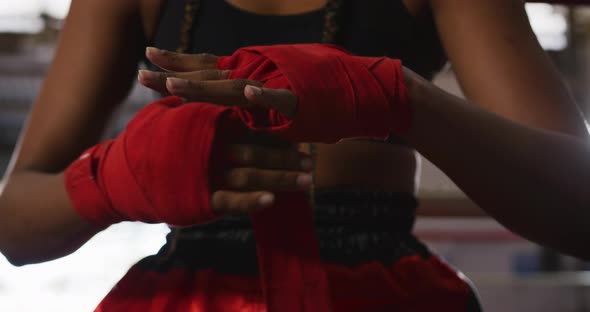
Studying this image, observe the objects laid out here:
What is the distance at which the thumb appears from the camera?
0.49 meters

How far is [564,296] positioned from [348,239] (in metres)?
3.84

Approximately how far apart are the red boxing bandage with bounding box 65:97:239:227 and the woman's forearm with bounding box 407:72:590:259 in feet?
0.58

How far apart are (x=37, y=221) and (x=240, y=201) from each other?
0.31m

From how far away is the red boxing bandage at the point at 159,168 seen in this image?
55 cm

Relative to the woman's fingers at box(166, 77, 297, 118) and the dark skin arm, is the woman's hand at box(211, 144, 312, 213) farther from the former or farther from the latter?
the dark skin arm

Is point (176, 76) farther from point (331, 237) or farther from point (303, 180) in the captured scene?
point (331, 237)

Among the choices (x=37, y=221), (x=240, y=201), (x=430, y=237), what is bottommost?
(x=430, y=237)

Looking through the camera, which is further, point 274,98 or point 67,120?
point 67,120

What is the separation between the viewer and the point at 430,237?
18.0 ft

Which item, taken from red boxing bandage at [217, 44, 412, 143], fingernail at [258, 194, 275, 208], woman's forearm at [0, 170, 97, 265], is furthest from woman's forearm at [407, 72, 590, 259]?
woman's forearm at [0, 170, 97, 265]

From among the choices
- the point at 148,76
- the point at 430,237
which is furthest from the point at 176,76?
the point at 430,237

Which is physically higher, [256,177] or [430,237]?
[256,177]

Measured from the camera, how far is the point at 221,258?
71 centimetres

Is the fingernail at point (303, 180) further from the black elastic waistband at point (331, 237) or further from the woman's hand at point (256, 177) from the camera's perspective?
the black elastic waistband at point (331, 237)
